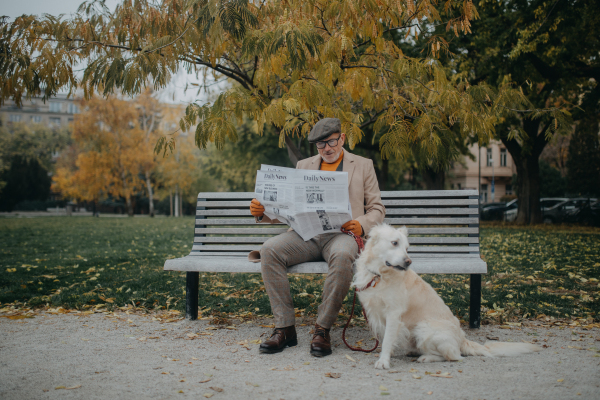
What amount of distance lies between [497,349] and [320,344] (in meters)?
1.31

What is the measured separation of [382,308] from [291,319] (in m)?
0.80

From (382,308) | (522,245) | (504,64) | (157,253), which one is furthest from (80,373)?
(504,64)

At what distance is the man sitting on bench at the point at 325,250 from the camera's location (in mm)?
3613

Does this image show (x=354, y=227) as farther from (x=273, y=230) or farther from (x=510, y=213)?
(x=510, y=213)

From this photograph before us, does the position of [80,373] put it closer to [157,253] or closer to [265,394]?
[265,394]

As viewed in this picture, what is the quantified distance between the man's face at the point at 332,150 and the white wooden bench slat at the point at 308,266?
92 cm

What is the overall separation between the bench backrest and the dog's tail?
1.05 metres

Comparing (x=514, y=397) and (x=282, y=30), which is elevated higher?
(x=282, y=30)

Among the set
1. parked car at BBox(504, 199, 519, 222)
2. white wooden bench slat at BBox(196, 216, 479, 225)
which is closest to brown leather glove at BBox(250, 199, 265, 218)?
white wooden bench slat at BBox(196, 216, 479, 225)

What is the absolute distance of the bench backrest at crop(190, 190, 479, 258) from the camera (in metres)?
4.48

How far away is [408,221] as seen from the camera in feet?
15.4

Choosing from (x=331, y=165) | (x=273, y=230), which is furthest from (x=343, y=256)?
(x=273, y=230)

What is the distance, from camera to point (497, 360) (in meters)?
3.40

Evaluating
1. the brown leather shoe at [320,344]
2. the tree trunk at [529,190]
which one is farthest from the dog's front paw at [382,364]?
the tree trunk at [529,190]
